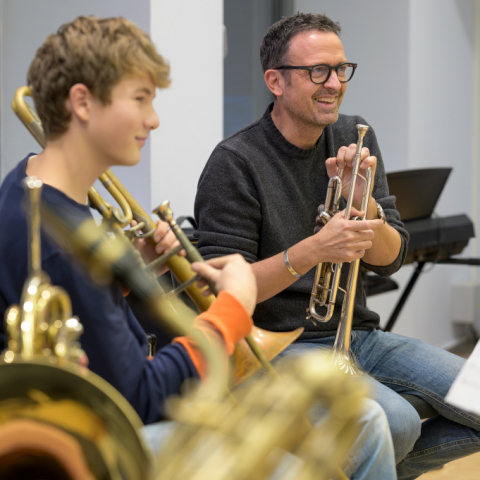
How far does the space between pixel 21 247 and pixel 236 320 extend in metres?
0.32

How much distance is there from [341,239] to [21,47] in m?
1.33

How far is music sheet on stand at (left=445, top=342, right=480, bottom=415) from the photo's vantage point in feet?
2.89

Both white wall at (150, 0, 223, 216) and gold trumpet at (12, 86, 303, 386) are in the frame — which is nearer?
gold trumpet at (12, 86, 303, 386)

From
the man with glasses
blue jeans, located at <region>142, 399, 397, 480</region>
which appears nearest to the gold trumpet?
blue jeans, located at <region>142, 399, 397, 480</region>

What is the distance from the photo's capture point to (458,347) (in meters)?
4.00

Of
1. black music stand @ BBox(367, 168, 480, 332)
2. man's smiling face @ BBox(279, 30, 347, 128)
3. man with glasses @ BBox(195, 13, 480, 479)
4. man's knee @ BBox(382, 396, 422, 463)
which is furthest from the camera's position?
black music stand @ BBox(367, 168, 480, 332)

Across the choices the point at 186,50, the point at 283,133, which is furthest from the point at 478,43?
the point at 283,133

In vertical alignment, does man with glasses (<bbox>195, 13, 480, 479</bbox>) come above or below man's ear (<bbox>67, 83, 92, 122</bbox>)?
below

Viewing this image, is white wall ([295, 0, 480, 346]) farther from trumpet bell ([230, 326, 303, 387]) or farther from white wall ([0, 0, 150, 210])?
trumpet bell ([230, 326, 303, 387])

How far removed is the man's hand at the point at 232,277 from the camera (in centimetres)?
92

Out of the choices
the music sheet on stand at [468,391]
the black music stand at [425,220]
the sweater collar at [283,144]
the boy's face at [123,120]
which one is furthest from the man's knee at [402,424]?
the black music stand at [425,220]

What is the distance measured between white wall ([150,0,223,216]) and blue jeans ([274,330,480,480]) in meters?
0.81

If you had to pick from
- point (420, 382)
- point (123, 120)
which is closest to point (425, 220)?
point (420, 382)

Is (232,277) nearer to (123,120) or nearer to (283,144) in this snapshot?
(123,120)
